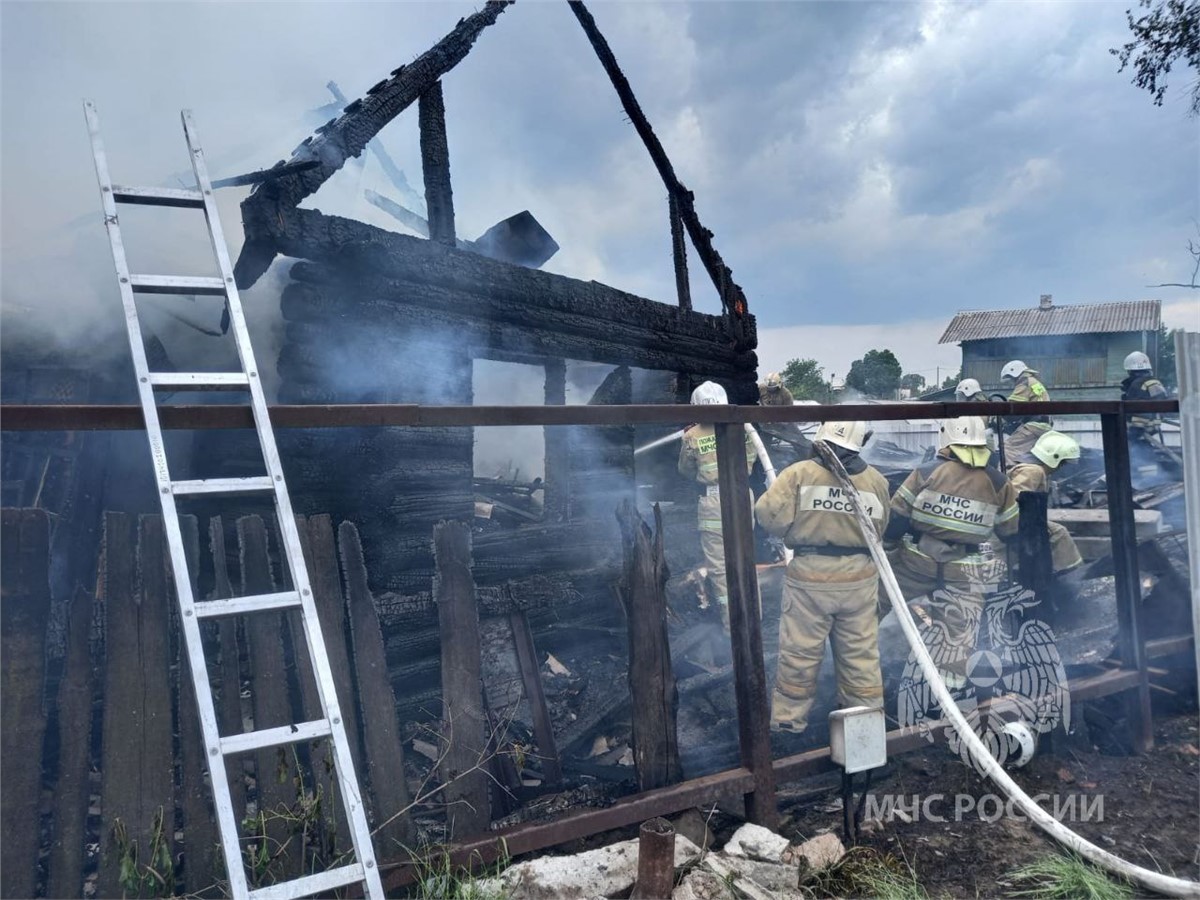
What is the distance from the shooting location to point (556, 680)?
17.2ft

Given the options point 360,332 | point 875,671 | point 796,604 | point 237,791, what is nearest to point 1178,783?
point 875,671

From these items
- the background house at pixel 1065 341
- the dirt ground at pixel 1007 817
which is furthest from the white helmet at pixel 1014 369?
the background house at pixel 1065 341

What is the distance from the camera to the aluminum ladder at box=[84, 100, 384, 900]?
1888 millimetres

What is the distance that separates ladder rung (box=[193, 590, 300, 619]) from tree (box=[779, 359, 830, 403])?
34.1 meters

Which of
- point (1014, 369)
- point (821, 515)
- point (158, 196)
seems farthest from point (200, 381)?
point (1014, 369)

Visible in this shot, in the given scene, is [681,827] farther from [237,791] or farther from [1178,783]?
[1178,783]

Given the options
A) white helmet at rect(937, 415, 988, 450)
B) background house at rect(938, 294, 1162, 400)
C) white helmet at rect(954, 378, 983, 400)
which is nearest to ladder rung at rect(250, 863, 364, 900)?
white helmet at rect(937, 415, 988, 450)

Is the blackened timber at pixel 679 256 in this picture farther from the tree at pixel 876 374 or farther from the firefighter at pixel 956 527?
the tree at pixel 876 374

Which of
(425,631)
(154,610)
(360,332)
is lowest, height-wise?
(425,631)

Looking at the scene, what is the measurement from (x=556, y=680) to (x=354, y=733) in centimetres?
284

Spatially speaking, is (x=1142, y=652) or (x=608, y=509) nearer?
(x=1142, y=652)

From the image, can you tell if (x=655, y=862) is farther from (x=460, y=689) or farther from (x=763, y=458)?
(x=763, y=458)

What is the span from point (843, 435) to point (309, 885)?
3.76 meters

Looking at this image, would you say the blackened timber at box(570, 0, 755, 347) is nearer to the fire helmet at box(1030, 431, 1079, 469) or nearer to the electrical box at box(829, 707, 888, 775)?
the fire helmet at box(1030, 431, 1079, 469)
